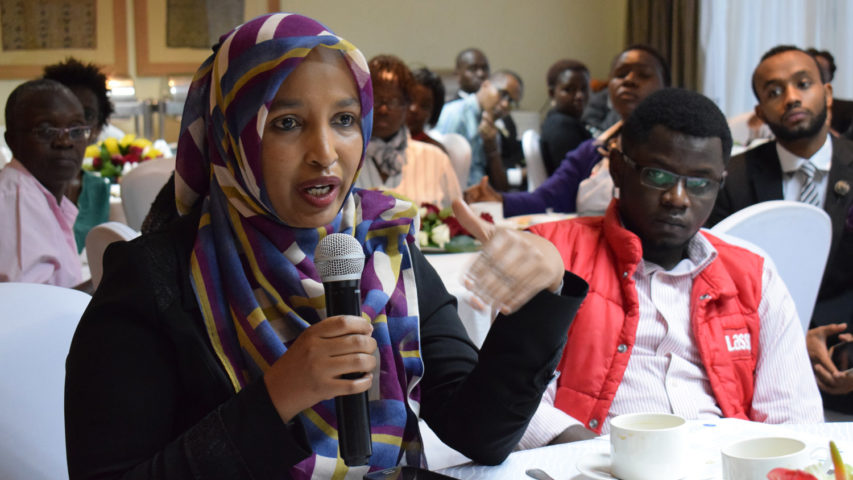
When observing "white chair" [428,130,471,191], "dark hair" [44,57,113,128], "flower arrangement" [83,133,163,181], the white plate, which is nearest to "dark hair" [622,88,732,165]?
the white plate

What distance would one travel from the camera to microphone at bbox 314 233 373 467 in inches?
39.2

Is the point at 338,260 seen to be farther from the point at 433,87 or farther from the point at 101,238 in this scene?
the point at 433,87

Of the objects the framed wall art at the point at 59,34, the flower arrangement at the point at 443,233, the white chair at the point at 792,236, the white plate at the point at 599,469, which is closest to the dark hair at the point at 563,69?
the framed wall art at the point at 59,34

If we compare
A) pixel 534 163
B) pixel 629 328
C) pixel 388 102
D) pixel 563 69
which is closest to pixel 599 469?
pixel 629 328

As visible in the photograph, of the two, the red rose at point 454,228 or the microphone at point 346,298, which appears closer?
the microphone at point 346,298

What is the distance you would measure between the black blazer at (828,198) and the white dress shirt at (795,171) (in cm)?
2

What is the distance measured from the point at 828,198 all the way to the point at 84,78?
3.32 metres

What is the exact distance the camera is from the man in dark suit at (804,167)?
117 inches

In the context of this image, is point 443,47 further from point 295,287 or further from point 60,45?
point 295,287

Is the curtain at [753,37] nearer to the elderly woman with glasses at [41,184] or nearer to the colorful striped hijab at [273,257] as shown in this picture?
the elderly woman with glasses at [41,184]

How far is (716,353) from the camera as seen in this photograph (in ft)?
6.08

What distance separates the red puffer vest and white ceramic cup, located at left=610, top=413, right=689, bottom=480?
0.71 meters

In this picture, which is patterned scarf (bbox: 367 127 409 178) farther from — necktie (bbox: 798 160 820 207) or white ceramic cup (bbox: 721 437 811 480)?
white ceramic cup (bbox: 721 437 811 480)

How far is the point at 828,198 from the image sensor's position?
122 inches
